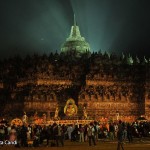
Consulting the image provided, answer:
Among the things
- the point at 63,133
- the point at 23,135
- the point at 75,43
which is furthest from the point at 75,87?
the point at 75,43

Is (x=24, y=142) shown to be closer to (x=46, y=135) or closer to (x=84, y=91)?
(x=46, y=135)

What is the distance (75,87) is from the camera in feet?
302

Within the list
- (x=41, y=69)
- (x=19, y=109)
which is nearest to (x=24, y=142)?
(x=19, y=109)

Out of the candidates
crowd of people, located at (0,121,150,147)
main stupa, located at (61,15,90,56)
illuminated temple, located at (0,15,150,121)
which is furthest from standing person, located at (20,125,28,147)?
main stupa, located at (61,15,90,56)

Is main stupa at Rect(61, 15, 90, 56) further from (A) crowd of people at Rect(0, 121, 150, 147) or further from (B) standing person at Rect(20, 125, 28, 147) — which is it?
(B) standing person at Rect(20, 125, 28, 147)

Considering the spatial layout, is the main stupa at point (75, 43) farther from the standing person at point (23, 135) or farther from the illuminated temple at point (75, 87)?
the standing person at point (23, 135)

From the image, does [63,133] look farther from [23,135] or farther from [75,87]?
[75,87]

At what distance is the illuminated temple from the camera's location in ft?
264

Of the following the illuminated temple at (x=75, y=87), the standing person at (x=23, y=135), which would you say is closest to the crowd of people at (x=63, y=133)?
the standing person at (x=23, y=135)

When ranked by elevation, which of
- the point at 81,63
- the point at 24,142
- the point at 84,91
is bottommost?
the point at 24,142

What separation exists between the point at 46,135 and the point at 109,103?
4550 cm

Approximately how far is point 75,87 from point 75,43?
66.9 meters

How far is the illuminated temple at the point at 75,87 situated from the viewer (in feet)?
264

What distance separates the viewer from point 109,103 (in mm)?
84312
